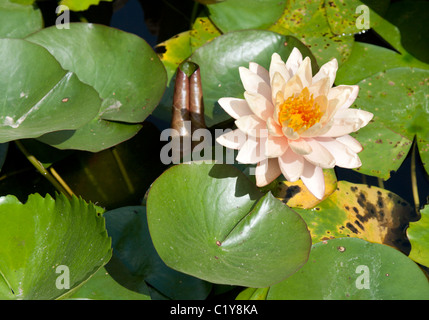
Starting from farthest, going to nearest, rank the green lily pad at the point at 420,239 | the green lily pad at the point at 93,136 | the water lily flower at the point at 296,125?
the green lily pad at the point at 93,136 < the green lily pad at the point at 420,239 < the water lily flower at the point at 296,125

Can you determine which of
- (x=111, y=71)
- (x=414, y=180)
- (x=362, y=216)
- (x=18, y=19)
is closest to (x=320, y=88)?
(x=362, y=216)

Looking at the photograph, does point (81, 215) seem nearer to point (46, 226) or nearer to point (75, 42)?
point (46, 226)

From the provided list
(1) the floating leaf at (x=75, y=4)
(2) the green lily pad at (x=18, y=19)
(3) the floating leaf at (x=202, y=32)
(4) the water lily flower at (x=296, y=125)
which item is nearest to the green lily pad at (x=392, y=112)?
(4) the water lily flower at (x=296, y=125)

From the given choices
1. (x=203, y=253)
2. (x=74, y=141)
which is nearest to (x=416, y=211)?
(x=203, y=253)

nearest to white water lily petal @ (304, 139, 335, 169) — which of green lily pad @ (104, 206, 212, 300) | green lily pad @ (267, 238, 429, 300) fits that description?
green lily pad @ (267, 238, 429, 300)

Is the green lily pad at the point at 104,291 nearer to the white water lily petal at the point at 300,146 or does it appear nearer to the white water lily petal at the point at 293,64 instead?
the white water lily petal at the point at 300,146

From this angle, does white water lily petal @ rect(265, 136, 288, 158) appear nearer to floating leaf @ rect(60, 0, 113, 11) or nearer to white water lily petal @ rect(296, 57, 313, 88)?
white water lily petal @ rect(296, 57, 313, 88)
